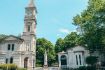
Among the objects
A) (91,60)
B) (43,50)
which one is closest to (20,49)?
(43,50)

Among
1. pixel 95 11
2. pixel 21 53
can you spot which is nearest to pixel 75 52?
pixel 95 11

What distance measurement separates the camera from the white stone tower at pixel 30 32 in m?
49.1

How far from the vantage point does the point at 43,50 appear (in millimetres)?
64312

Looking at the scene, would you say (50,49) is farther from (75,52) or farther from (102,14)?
(102,14)

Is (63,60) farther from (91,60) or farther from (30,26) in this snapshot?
(30,26)

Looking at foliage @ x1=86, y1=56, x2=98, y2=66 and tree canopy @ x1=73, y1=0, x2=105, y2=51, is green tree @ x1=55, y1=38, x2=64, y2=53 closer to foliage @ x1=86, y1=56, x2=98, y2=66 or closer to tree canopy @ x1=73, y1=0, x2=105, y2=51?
tree canopy @ x1=73, y1=0, x2=105, y2=51

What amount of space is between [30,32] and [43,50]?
14.9 meters

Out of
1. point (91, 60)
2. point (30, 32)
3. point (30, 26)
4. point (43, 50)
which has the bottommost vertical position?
point (91, 60)

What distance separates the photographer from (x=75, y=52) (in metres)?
43.4

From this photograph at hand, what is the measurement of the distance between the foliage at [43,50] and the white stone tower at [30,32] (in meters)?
13.6

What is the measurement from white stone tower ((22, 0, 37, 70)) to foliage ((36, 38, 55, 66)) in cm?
1363

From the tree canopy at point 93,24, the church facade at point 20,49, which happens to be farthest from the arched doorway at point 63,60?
the church facade at point 20,49

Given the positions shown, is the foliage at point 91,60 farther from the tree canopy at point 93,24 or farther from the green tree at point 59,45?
the green tree at point 59,45

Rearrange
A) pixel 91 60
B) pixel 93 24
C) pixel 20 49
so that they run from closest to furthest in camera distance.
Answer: pixel 93 24
pixel 91 60
pixel 20 49
